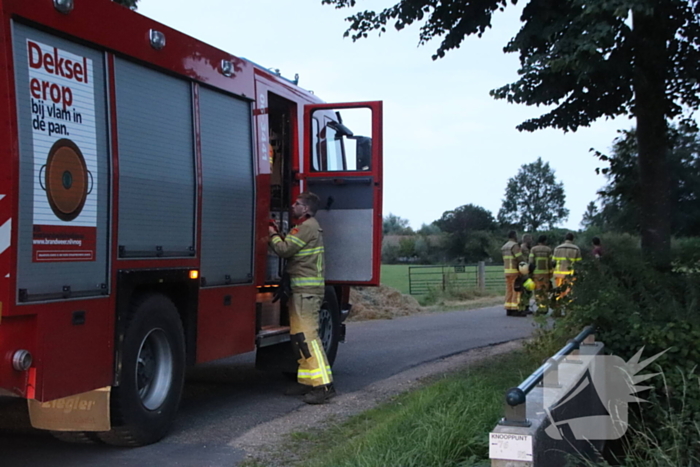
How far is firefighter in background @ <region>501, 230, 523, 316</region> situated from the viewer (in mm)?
16906

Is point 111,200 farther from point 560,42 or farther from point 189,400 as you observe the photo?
Result: point 560,42

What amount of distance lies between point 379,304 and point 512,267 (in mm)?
3234

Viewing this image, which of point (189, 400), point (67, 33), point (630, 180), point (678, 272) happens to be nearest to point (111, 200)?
point (67, 33)

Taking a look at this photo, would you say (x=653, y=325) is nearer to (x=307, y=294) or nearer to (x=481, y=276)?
(x=307, y=294)

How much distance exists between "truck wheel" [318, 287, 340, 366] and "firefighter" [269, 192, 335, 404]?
117 cm

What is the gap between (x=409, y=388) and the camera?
816 cm

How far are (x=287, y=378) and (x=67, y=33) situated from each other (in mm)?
5225

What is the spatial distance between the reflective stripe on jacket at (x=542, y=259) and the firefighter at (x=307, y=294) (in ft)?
30.3

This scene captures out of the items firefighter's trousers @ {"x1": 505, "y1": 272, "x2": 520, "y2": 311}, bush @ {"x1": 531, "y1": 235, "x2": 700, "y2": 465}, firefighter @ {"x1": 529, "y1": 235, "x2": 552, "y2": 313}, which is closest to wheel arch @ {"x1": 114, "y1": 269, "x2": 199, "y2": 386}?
bush @ {"x1": 531, "y1": 235, "x2": 700, "y2": 465}

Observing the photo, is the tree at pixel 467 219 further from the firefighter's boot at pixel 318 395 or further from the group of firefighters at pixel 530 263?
the firefighter's boot at pixel 318 395

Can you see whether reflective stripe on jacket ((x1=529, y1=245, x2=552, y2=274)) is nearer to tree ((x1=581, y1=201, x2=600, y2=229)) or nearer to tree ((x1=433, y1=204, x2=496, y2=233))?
tree ((x1=581, y1=201, x2=600, y2=229))

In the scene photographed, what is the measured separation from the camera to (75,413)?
17.1ft

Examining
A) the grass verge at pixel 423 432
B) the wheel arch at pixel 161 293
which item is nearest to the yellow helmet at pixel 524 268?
the grass verge at pixel 423 432

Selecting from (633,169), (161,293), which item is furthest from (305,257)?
(633,169)
